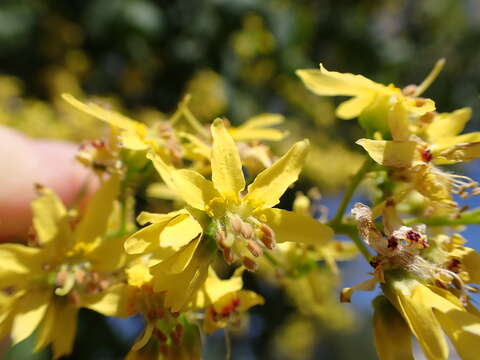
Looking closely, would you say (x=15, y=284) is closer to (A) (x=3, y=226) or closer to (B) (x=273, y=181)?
(B) (x=273, y=181)

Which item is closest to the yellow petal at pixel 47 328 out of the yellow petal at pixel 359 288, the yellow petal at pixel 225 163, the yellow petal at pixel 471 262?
the yellow petal at pixel 225 163

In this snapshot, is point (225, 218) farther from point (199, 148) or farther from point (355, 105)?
point (355, 105)

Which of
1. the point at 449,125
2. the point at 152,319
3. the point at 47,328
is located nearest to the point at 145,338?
the point at 152,319

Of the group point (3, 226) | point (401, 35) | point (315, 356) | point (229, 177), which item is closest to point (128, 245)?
point (229, 177)

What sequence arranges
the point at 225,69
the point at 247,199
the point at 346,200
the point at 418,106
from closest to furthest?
the point at 247,199, the point at 418,106, the point at 346,200, the point at 225,69

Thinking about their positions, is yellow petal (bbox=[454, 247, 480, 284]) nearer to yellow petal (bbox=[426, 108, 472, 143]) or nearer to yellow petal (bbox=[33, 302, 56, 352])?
yellow petal (bbox=[426, 108, 472, 143])

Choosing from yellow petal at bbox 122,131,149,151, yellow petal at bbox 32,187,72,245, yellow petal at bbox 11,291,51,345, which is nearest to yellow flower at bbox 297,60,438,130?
yellow petal at bbox 122,131,149,151

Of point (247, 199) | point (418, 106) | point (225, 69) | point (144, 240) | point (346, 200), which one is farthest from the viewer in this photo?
point (225, 69)

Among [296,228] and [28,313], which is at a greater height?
[296,228]
